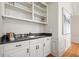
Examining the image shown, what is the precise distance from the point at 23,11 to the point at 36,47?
4.14ft

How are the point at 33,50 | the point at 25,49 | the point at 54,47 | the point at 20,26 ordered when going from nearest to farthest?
the point at 25,49 → the point at 33,50 → the point at 20,26 → the point at 54,47

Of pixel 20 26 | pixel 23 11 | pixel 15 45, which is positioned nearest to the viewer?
pixel 15 45

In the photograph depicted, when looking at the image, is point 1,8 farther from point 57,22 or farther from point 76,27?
point 76,27

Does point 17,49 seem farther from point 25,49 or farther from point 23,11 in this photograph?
point 23,11

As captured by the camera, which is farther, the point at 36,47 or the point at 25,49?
the point at 36,47

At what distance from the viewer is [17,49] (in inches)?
86.2

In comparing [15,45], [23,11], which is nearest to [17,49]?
[15,45]

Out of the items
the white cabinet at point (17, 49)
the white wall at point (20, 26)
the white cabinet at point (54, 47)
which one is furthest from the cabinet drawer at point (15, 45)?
the white cabinet at point (54, 47)

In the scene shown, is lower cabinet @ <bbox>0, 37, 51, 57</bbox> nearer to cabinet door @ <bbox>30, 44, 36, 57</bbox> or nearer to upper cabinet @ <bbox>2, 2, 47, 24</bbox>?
cabinet door @ <bbox>30, 44, 36, 57</bbox>

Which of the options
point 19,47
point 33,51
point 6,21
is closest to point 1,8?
point 6,21

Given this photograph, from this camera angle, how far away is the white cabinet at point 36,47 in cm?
276

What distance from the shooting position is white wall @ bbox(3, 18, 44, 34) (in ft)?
9.01

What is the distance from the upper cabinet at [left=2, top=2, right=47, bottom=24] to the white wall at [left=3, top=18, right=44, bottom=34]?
0.17 m

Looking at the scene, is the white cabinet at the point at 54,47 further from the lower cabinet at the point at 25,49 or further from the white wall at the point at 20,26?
the lower cabinet at the point at 25,49
